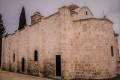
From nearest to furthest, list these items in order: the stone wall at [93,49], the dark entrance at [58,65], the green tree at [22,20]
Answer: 1. the stone wall at [93,49]
2. the dark entrance at [58,65]
3. the green tree at [22,20]

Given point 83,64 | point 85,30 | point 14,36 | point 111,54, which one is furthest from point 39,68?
point 14,36

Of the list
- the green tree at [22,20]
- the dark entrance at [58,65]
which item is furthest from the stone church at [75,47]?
the green tree at [22,20]

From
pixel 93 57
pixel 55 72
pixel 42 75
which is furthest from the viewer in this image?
pixel 42 75

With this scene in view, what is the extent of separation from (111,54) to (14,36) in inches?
568

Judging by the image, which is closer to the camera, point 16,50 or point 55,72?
point 55,72

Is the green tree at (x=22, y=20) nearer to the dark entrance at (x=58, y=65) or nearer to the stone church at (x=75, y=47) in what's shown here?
the stone church at (x=75, y=47)

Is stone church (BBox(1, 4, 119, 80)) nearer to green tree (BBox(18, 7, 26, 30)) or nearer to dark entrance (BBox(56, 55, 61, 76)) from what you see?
dark entrance (BBox(56, 55, 61, 76))

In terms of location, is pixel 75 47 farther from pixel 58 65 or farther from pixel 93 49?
pixel 58 65

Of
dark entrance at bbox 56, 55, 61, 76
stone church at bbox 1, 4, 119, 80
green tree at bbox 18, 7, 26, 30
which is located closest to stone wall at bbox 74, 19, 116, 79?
stone church at bbox 1, 4, 119, 80

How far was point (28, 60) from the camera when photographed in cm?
1773

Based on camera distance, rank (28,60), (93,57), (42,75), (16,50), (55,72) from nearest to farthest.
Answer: (93,57) < (55,72) < (42,75) < (28,60) < (16,50)

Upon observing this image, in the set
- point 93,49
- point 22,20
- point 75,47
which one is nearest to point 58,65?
point 75,47

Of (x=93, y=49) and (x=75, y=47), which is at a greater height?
(x=75, y=47)

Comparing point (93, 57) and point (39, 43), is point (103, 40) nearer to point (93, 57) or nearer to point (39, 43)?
point (93, 57)
